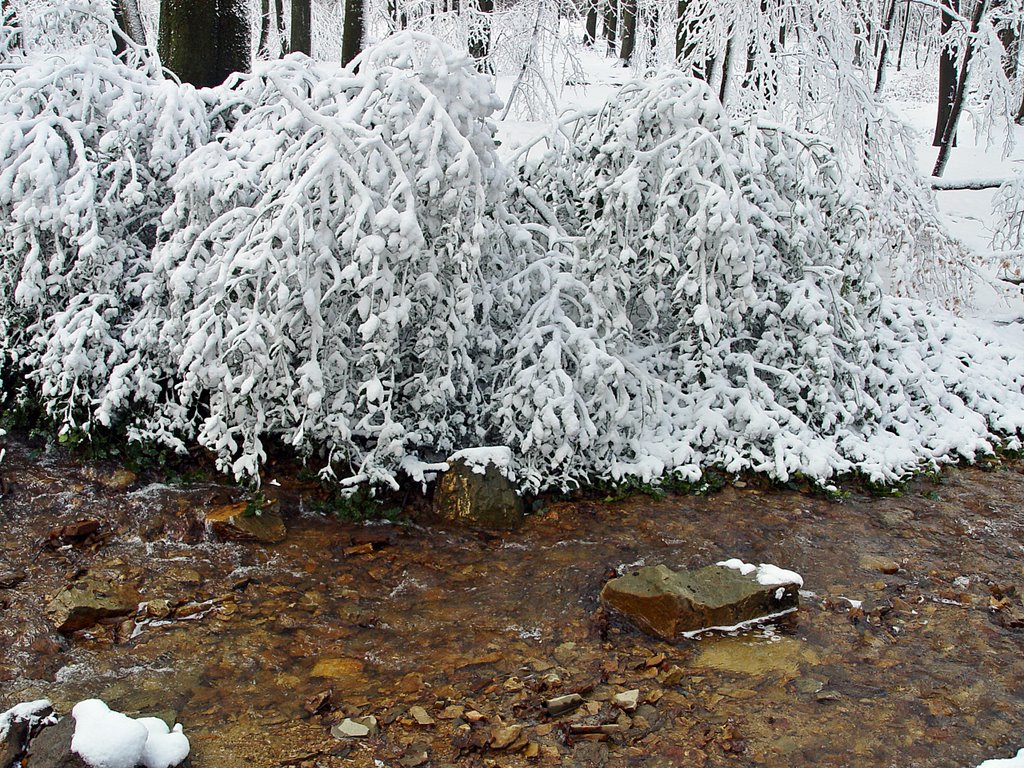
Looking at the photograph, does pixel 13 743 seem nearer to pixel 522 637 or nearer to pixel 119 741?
pixel 119 741

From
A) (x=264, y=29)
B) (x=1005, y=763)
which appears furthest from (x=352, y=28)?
(x=264, y=29)

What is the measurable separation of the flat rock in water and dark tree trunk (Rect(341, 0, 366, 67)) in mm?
9286

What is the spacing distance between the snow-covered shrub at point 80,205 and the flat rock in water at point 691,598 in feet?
11.4

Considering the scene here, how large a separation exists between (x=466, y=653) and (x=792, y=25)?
7919 millimetres

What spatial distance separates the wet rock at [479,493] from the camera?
532 centimetres

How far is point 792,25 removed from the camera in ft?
29.4

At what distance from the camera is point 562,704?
3584mm

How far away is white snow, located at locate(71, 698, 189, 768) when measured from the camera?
115 inches

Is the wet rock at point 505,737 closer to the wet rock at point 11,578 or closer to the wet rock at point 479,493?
the wet rock at point 479,493

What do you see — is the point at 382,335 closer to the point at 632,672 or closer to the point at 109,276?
the point at 109,276

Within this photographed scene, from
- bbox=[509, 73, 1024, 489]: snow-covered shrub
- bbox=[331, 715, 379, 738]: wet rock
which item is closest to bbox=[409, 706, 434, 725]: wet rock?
bbox=[331, 715, 379, 738]: wet rock

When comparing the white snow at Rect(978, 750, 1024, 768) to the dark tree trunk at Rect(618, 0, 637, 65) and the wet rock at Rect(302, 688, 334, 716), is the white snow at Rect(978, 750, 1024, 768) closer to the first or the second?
the wet rock at Rect(302, 688, 334, 716)

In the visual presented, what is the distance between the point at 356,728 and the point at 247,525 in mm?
1961

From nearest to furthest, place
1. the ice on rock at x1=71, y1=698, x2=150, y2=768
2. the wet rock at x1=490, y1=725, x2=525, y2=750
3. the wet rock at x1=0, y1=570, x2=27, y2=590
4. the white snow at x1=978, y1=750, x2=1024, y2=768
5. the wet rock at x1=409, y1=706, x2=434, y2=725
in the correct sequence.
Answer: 1. the ice on rock at x1=71, y1=698, x2=150, y2=768
2. the white snow at x1=978, y1=750, x2=1024, y2=768
3. the wet rock at x1=490, y1=725, x2=525, y2=750
4. the wet rock at x1=409, y1=706, x2=434, y2=725
5. the wet rock at x1=0, y1=570, x2=27, y2=590
